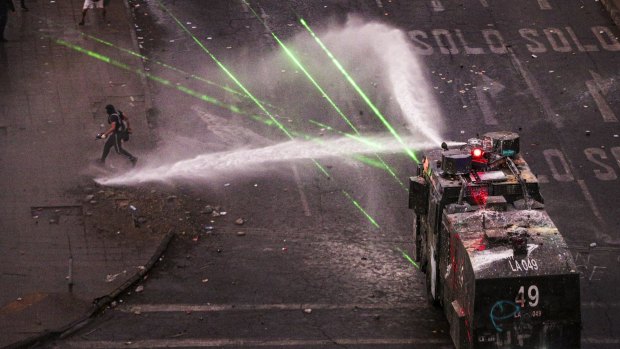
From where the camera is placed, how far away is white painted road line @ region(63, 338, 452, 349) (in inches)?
724

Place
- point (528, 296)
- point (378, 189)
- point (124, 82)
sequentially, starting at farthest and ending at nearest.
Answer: point (124, 82) < point (378, 189) < point (528, 296)

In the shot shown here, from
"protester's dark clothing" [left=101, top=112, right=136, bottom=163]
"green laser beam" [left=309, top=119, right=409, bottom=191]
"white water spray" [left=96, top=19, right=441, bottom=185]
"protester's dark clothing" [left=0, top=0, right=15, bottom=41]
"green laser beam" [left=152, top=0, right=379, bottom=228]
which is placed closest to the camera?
"green laser beam" [left=152, top=0, right=379, bottom=228]

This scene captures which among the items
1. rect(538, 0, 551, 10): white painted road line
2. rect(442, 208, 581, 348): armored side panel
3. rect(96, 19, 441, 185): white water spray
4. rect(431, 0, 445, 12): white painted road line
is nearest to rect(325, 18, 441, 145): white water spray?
rect(96, 19, 441, 185): white water spray

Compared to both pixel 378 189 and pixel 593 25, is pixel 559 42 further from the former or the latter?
pixel 378 189

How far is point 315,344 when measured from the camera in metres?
18.4

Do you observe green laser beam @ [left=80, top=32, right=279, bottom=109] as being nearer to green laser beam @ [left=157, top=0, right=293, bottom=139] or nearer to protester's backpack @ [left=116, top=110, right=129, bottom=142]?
green laser beam @ [left=157, top=0, right=293, bottom=139]

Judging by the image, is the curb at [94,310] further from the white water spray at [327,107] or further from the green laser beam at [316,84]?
the green laser beam at [316,84]

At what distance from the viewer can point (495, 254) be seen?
1633 centimetres

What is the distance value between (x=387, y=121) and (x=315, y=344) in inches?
355

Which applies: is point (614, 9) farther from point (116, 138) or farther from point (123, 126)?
point (116, 138)

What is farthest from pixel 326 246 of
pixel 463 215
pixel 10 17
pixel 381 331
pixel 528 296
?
pixel 10 17

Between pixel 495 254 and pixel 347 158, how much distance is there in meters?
8.76

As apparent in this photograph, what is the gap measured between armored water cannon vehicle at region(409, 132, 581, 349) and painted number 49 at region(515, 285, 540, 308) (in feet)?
0.04

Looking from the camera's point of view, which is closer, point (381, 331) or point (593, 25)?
point (381, 331)
